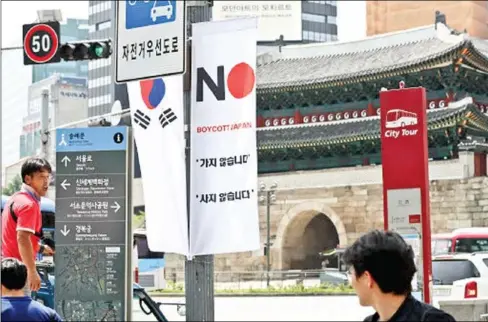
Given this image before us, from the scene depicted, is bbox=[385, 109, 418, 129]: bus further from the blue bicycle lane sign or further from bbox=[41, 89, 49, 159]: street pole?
bbox=[41, 89, 49, 159]: street pole

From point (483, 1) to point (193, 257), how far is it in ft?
→ 10.7

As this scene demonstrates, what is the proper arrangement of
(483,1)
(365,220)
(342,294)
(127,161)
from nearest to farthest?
(127,161), (483,1), (342,294), (365,220)

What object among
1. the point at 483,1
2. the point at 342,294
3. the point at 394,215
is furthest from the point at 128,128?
the point at 342,294

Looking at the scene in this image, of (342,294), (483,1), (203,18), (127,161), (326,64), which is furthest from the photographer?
(326,64)

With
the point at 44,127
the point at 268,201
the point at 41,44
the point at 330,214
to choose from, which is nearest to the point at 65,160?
the point at 41,44

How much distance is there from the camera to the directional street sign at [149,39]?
5.91 m

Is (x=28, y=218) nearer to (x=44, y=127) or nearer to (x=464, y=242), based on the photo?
(x=464, y=242)

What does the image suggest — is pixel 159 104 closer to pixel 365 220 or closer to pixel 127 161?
pixel 127 161

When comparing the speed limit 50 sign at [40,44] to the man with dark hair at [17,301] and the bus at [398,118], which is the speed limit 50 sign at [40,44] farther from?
the man with dark hair at [17,301]

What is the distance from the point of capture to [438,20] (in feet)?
58.4

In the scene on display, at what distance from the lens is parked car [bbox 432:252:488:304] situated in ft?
23.4

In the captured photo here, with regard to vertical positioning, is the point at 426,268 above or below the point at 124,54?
below

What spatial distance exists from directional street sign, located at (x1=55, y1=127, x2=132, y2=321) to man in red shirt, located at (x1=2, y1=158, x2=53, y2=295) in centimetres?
84

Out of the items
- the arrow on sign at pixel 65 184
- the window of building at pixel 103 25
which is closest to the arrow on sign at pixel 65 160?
the arrow on sign at pixel 65 184
